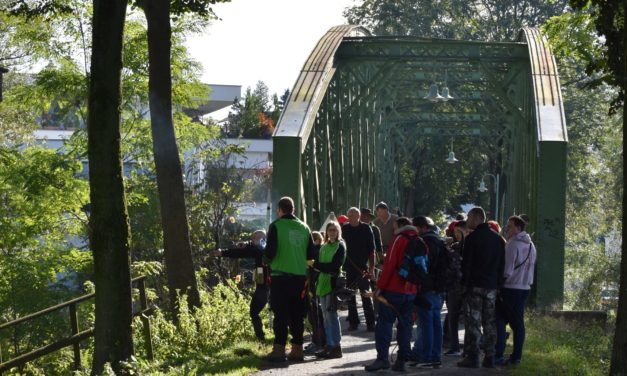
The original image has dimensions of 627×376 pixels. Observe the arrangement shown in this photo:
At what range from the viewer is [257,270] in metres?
14.4

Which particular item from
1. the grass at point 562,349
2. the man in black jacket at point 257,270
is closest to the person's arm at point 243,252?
the man in black jacket at point 257,270

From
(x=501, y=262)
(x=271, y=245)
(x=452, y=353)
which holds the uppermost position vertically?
(x=271, y=245)

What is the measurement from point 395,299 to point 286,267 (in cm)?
135

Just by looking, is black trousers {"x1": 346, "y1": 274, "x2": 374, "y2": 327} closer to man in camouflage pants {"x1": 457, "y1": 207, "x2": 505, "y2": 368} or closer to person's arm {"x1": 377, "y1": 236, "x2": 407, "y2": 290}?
man in camouflage pants {"x1": 457, "y1": 207, "x2": 505, "y2": 368}

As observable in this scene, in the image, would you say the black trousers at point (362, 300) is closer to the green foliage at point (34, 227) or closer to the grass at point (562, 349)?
the grass at point (562, 349)

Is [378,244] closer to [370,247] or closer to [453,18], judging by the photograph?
[370,247]

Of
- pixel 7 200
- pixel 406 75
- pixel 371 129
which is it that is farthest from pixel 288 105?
pixel 371 129

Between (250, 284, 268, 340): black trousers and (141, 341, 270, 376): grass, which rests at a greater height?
(250, 284, 268, 340): black trousers

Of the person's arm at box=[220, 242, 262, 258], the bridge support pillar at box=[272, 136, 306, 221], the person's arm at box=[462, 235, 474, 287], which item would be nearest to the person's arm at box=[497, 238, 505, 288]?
the person's arm at box=[462, 235, 474, 287]

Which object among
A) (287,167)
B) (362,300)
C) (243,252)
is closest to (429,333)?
(243,252)

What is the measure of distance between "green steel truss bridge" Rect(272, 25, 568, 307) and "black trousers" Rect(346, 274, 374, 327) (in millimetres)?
3619

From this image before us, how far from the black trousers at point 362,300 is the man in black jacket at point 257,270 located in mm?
1178

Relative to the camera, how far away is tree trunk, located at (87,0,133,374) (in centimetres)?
1063

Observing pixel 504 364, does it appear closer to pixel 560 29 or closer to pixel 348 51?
pixel 560 29
